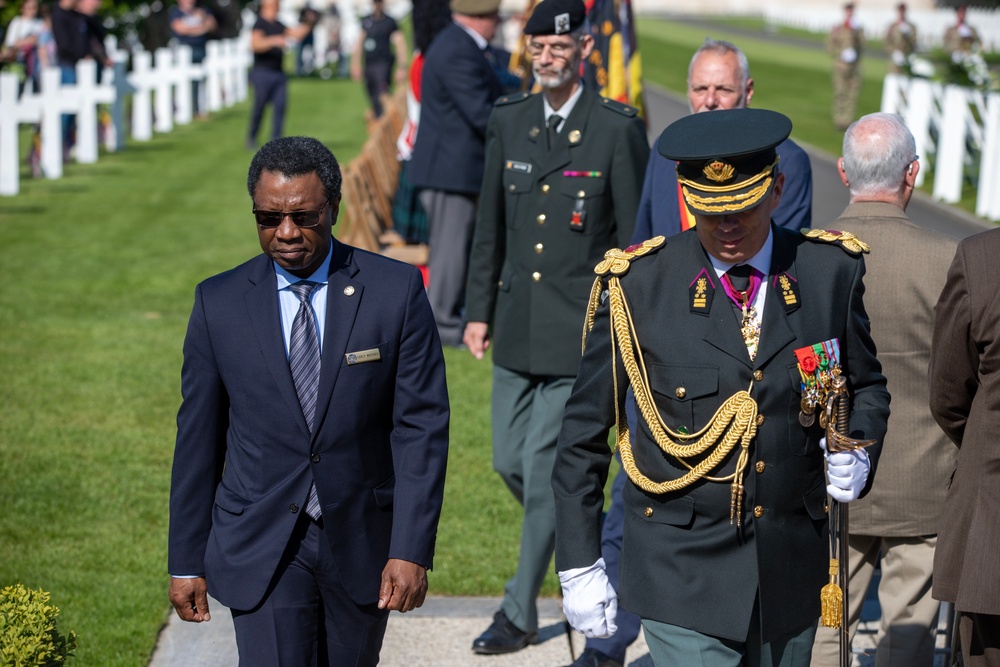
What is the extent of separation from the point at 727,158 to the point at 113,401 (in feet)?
21.6

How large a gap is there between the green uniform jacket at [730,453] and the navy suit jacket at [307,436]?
443 mm

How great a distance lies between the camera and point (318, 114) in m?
29.7

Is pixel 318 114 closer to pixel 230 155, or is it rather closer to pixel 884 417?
pixel 230 155

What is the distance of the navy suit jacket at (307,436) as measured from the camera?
153 inches

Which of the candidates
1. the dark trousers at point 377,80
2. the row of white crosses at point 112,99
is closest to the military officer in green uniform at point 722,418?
the row of white crosses at point 112,99

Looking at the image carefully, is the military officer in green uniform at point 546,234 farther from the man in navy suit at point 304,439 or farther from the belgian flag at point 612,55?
the belgian flag at point 612,55

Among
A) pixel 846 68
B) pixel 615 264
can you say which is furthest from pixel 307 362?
pixel 846 68

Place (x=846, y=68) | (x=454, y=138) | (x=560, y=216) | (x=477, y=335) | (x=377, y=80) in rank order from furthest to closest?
1. (x=846, y=68)
2. (x=377, y=80)
3. (x=454, y=138)
4. (x=477, y=335)
5. (x=560, y=216)

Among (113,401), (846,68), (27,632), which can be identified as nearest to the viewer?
(27,632)

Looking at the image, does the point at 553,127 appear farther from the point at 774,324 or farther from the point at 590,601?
the point at 590,601

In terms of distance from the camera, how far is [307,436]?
3.89 m

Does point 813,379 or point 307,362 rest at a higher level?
point 813,379

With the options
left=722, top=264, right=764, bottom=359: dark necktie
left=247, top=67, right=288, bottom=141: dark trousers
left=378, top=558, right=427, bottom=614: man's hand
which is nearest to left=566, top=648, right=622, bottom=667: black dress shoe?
left=378, top=558, right=427, bottom=614: man's hand

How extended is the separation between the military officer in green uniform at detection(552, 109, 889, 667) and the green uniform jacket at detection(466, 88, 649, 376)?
198 centimetres
